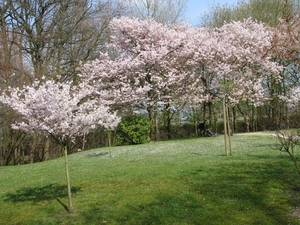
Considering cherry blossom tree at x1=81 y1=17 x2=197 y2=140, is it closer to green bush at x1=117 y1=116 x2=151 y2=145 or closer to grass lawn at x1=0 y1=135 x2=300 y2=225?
green bush at x1=117 y1=116 x2=151 y2=145

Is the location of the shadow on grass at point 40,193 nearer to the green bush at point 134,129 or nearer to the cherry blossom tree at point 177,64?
the green bush at point 134,129

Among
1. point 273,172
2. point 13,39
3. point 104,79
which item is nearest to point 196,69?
point 104,79

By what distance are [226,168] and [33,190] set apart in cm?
603

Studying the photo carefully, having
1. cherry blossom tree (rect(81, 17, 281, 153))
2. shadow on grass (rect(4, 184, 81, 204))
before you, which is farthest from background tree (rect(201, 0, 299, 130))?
shadow on grass (rect(4, 184, 81, 204))

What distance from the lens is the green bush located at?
65.9 ft

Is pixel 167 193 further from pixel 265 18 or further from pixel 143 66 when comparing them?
pixel 265 18

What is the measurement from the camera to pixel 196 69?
23.1 metres

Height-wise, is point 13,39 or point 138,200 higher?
point 13,39

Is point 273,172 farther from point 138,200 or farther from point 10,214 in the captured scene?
point 10,214

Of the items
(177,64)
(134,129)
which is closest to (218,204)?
(134,129)

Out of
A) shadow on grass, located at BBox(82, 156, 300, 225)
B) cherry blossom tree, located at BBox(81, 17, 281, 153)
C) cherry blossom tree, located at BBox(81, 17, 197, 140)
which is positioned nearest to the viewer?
shadow on grass, located at BBox(82, 156, 300, 225)

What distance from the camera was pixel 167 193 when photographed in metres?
8.16

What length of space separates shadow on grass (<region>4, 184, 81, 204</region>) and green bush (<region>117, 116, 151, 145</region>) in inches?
397

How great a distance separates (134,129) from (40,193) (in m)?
11.2
